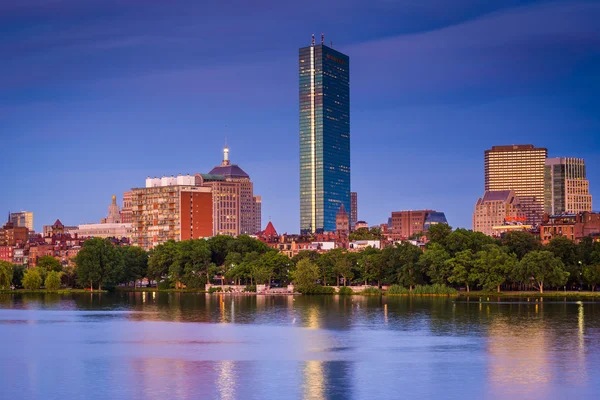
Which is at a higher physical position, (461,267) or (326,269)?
(461,267)

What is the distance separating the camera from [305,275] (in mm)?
175625

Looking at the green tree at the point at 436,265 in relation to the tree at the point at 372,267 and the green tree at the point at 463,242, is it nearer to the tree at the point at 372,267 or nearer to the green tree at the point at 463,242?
the green tree at the point at 463,242

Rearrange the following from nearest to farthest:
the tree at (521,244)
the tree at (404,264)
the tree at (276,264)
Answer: the tree at (404,264) → the tree at (521,244) → the tree at (276,264)

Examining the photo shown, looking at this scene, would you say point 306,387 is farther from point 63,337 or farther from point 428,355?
point 63,337

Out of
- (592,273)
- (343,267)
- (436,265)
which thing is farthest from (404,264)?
(592,273)

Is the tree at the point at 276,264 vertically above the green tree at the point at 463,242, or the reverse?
the green tree at the point at 463,242

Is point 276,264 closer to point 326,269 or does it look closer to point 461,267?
point 326,269

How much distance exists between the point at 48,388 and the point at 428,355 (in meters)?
31.8

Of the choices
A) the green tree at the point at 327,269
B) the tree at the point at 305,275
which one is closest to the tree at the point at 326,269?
the green tree at the point at 327,269

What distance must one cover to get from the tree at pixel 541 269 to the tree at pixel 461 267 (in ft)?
28.1

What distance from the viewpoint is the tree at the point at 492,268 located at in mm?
155625

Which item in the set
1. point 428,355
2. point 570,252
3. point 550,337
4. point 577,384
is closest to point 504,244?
point 570,252

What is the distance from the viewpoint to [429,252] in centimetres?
16538

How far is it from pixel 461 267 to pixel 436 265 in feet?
18.8
